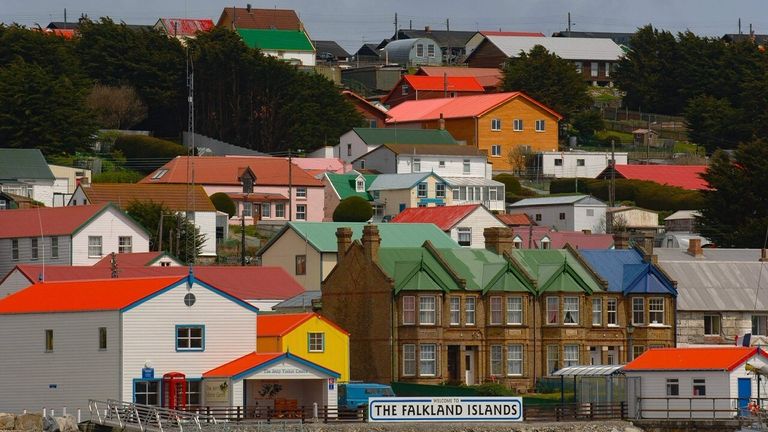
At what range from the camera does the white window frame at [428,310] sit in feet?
271

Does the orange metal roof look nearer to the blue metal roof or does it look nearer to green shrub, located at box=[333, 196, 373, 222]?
green shrub, located at box=[333, 196, 373, 222]

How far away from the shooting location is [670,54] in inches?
7347

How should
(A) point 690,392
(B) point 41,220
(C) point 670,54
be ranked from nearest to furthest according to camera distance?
(A) point 690,392
(B) point 41,220
(C) point 670,54

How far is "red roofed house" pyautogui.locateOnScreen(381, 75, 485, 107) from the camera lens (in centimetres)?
18475

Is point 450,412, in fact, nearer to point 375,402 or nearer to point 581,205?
point 375,402

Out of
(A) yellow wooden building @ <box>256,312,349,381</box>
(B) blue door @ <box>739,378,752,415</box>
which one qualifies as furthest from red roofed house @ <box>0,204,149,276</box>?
(B) blue door @ <box>739,378,752,415</box>

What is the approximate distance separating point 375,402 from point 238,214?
65981 millimetres

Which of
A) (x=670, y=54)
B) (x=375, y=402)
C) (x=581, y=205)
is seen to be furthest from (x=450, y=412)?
(x=670, y=54)

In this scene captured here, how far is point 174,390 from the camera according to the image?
68.5 meters

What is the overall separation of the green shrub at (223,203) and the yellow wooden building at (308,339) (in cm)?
5215

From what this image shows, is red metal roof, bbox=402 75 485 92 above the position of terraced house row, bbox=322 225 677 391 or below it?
above

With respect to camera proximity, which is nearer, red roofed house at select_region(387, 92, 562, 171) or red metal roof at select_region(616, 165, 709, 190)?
red metal roof at select_region(616, 165, 709, 190)

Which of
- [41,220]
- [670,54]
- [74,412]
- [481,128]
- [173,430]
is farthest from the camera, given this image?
[670,54]

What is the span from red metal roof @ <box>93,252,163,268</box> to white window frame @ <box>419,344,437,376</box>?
2026 cm
